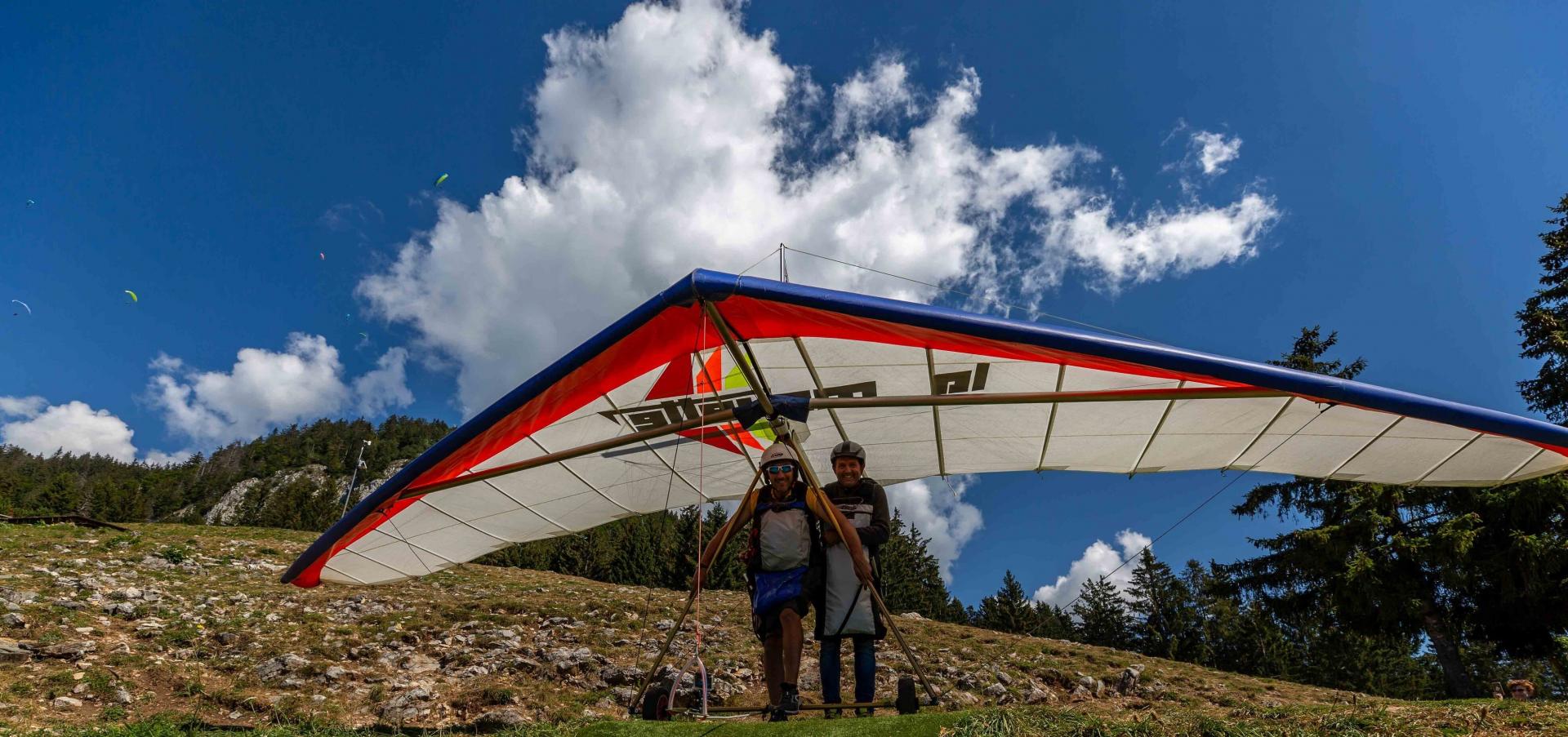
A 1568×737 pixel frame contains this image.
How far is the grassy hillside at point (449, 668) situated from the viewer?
353cm

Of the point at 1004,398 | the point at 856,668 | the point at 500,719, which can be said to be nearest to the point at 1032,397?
the point at 1004,398

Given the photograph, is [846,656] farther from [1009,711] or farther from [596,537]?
[596,537]

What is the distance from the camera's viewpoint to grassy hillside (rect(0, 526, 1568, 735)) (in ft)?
11.6

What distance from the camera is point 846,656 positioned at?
26.9 ft

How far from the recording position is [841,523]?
3.73 metres

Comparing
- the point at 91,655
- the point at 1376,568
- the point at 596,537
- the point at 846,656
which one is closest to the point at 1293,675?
the point at 1376,568

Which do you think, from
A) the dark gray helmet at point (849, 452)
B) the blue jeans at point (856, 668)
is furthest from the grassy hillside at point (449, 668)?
the dark gray helmet at point (849, 452)

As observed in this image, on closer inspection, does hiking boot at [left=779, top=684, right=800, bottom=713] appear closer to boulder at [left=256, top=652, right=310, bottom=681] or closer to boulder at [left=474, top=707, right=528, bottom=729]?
boulder at [left=474, top=707, right=528, bottom=729]

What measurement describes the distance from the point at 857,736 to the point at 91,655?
30.8 ft

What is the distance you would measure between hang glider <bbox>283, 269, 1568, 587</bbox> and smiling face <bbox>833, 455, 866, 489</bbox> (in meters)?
0.64

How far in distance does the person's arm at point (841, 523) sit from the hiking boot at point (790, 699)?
0.70 meters

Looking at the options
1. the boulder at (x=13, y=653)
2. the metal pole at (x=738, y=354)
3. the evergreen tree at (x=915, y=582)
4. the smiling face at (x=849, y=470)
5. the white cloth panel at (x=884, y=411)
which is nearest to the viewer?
the smiling face at (x=849, y=470)

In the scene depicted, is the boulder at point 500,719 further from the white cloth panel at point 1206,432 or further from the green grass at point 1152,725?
the white cloth panel at point 1206,432

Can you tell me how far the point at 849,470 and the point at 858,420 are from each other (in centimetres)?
209
